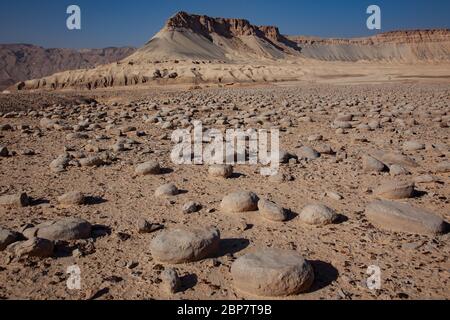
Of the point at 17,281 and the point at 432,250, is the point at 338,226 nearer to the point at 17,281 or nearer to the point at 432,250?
Answer: the point at 432,250

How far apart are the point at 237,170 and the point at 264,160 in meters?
0.52

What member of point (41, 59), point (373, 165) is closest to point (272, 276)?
point (373, 165)

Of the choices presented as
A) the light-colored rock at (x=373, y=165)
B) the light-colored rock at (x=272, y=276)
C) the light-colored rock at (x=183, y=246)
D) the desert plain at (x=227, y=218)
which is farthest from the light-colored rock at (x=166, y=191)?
the light-colored rock at (x=373, y=165)

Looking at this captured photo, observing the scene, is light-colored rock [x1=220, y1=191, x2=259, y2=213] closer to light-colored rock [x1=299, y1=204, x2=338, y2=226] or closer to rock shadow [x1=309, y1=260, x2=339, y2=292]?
light-colored rock [x1=299, y1=204, x2=338, y2=226]

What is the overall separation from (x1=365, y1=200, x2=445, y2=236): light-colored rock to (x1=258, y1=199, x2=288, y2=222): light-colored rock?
76 cm

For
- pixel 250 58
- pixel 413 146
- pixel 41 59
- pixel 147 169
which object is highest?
pixel 41 59

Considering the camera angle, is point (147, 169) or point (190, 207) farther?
point (147, 169)

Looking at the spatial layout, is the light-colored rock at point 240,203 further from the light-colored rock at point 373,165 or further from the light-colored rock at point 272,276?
the light-colored rock at point 373,165

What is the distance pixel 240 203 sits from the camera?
3445mm

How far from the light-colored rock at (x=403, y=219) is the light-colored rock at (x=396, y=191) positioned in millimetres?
521

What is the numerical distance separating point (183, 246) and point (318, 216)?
4.14 feet

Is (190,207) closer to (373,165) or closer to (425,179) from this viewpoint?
(373,165)

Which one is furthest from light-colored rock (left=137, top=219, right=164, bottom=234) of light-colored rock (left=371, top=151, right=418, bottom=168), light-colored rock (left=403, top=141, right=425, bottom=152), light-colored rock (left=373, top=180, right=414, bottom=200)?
light-colored rock (left=403, top=141, right=425, bottom=152)

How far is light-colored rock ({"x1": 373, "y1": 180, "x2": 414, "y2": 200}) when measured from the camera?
144 inches
